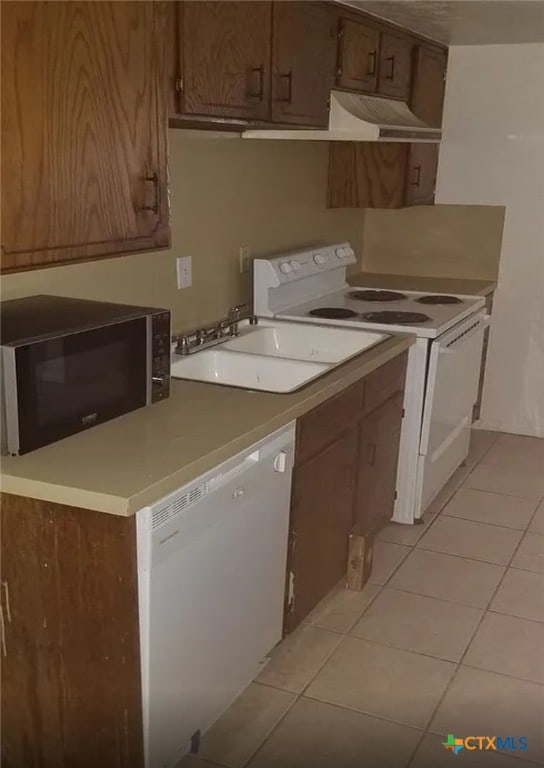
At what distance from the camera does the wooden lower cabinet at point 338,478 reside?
2416mm

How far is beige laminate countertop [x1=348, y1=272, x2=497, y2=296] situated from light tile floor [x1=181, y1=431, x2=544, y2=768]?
4.06ft

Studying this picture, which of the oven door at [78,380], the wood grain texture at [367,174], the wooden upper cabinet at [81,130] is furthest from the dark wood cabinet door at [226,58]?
the wood grain texture at [367,174]

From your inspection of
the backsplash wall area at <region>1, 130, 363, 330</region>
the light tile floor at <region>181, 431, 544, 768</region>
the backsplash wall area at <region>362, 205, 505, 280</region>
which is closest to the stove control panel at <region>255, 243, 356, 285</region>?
the backsplash wall area at <region>1, 130, 363, 330</region>

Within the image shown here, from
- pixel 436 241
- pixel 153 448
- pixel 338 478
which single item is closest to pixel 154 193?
pixel 153 448

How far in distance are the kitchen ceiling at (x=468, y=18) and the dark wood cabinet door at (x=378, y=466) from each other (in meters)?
1.51

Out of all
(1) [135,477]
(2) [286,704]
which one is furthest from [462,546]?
(1) [135,477]

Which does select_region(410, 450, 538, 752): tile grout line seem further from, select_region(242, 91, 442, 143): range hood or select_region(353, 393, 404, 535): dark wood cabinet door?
select_region(242, 91, 442, 143): range hood

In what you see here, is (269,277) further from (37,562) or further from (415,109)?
(37,562)

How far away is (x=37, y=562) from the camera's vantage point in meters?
1.72

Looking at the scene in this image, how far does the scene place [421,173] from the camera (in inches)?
164

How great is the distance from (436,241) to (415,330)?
1.47 metres

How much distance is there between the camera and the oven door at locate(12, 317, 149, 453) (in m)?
1.69

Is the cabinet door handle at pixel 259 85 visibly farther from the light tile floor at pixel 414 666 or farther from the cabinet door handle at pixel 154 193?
the light tile floor at pixel 414 666

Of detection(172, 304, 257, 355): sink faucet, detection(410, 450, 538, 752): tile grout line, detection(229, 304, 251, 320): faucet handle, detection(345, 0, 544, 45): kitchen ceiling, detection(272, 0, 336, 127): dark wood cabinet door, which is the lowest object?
detection(410, 450, 538, 752): tile grout line
